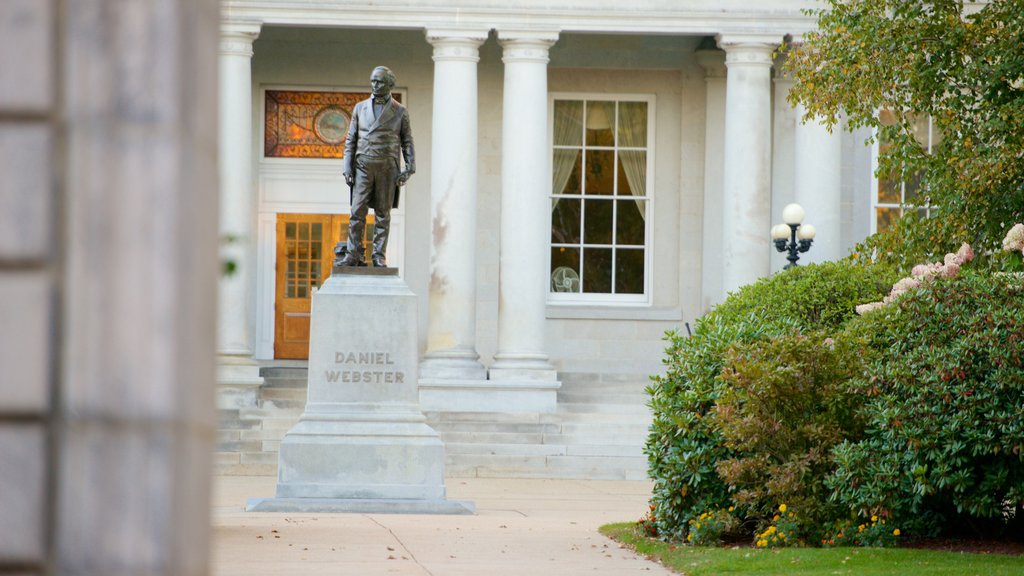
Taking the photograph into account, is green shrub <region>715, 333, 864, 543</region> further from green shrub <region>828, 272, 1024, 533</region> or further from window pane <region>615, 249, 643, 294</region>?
window pane <region>615, 249, 643, 294</region>

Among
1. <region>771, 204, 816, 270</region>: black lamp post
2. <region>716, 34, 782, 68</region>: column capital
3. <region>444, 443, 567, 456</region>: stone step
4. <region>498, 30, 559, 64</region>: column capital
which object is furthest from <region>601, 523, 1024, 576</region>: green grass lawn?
<region>716, 34, 782, 68</region>: column capital

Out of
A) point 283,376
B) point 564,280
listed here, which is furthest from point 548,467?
point 564,280

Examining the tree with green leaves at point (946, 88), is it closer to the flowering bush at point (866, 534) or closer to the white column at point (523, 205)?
the flowering bush at point (866, 534)

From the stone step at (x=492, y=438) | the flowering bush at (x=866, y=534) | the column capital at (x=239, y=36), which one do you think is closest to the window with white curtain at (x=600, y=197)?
the stone step at (x=492, y=438)

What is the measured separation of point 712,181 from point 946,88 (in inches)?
497

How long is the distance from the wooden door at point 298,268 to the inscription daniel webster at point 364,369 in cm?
1317

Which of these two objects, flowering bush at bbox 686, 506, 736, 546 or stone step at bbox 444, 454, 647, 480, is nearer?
flowering bush at bbox 686, 506, 736, 546

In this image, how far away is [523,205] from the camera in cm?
2370

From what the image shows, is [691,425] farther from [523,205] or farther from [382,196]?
[523,205]

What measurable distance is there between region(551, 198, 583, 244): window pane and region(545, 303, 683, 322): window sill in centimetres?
127

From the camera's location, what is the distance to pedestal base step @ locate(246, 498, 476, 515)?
1362cm

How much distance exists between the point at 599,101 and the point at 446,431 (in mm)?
8106

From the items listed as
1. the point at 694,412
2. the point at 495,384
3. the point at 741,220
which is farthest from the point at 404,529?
the point at 741,220

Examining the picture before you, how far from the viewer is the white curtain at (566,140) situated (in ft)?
90.2
